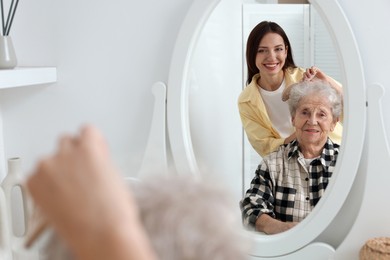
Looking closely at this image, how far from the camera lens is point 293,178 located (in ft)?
3.96

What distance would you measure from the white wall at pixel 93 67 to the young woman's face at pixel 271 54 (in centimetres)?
19

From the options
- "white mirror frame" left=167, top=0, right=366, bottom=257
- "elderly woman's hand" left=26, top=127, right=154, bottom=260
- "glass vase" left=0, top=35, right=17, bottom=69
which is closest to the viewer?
"elderly woman's hand" left=26, top=127, right=154, bottom=260

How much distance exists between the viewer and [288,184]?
1211mm

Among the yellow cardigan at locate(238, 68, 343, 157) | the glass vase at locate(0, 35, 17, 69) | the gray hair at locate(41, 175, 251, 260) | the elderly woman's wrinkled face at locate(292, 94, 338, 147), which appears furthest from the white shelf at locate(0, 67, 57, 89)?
the gray hair at locate(41, 175, 251, 260)

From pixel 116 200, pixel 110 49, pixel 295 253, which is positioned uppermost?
pixel 110 49

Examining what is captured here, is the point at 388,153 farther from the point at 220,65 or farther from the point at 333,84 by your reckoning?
the point at 220,65

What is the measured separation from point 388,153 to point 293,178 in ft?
0.58

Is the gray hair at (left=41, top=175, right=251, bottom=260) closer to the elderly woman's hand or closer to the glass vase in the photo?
the elderly woman's hand

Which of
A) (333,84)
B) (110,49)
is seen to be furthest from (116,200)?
(110,49)

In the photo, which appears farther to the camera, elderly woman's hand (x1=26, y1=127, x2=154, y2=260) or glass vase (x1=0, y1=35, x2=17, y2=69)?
glass vase (x1=0, y1=35, x2=17, y2=69)

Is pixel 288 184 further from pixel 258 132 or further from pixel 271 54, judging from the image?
pixel 271 54

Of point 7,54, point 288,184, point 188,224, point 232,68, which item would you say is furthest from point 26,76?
point 188,224

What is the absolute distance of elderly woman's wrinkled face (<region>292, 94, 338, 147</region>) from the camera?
1.18 metres

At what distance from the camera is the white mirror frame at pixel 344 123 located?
3.77 feet
